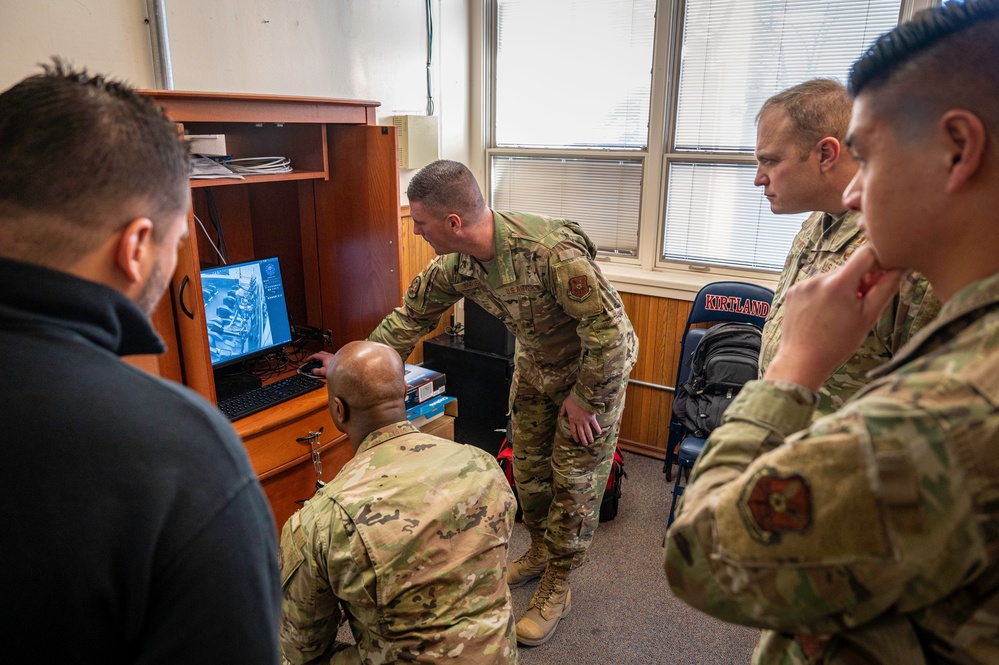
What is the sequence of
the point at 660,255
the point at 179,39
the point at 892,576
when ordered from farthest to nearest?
1. the point at 660,255
2. the point at 179,39
3. the point at 892,576

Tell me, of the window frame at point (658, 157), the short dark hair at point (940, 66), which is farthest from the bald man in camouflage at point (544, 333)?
the short dark hair at point (940, 66)

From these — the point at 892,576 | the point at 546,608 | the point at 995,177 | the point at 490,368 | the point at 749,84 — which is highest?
the point at 749,84

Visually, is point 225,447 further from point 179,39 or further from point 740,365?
point 740,365

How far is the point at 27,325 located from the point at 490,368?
102 inches

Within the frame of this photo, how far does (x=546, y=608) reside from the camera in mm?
2234

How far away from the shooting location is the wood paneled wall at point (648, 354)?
10.8ft

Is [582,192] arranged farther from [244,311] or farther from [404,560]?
[404,560]

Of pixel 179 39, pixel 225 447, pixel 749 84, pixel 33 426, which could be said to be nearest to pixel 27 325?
pixel 33 426

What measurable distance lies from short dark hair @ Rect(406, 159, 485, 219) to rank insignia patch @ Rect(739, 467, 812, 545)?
157 cm

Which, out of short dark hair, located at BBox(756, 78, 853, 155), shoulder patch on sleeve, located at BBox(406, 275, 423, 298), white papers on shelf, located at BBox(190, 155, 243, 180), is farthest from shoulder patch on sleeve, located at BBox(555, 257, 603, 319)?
white papers on shelf, located at BBox(190, 155, 243, 180)

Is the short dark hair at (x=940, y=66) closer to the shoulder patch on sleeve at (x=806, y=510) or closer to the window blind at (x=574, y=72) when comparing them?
the shoulder patch on sleeve at (x=806, y=510)

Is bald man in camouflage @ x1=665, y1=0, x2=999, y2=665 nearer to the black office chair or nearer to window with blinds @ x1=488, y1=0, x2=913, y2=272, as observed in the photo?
the black office chair

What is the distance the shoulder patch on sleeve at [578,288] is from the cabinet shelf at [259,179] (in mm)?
875

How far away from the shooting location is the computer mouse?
2336 millimetres
